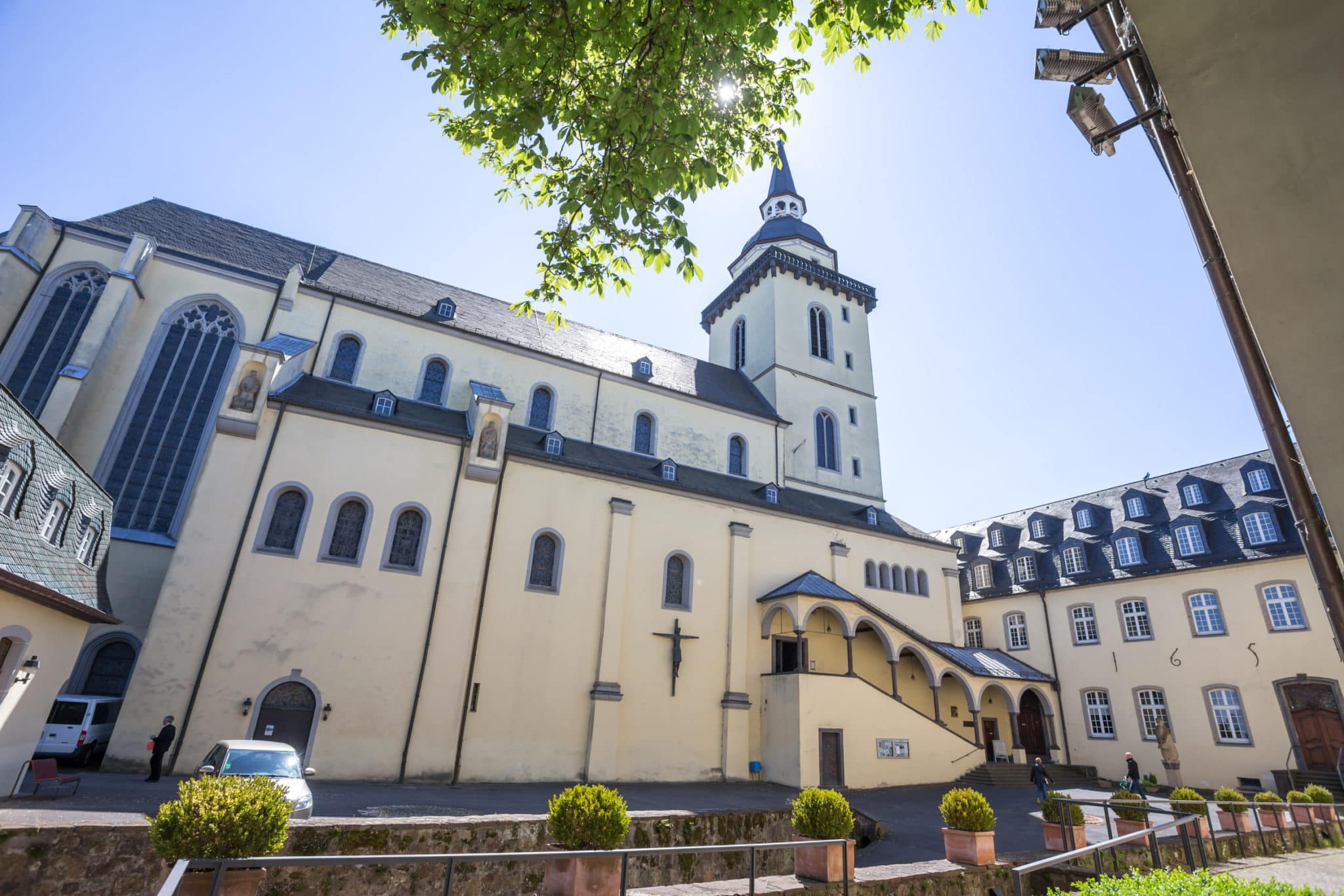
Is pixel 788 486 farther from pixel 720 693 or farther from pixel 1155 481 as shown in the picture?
pixel 1155 481

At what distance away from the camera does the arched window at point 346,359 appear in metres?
19.9

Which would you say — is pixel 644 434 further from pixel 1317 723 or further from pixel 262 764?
pixel 1317 723

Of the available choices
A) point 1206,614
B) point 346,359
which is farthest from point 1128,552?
point 346,359

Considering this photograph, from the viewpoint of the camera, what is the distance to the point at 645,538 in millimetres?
19859

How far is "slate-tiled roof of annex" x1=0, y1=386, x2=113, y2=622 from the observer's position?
30.0 feet

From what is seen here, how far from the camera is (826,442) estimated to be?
95.6 ft

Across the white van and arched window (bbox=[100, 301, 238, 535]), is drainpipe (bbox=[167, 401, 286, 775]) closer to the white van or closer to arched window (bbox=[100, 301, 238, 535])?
the white van

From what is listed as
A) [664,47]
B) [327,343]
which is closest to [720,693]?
[327,343]

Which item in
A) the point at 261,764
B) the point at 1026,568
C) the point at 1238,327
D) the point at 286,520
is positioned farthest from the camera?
the point at 1026,568

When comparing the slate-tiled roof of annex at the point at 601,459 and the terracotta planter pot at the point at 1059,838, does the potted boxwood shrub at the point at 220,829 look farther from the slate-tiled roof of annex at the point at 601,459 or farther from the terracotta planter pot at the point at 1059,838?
the slate-tiled roof of annex at the point at 601,459

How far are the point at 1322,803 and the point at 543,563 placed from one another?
1821 cm

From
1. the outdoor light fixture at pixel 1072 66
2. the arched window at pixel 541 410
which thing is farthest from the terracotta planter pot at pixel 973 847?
the arched window at pixel 541 410

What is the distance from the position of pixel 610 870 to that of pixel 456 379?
1776cm

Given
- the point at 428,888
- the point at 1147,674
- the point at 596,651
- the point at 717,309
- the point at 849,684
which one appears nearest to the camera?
the point at 428,888
